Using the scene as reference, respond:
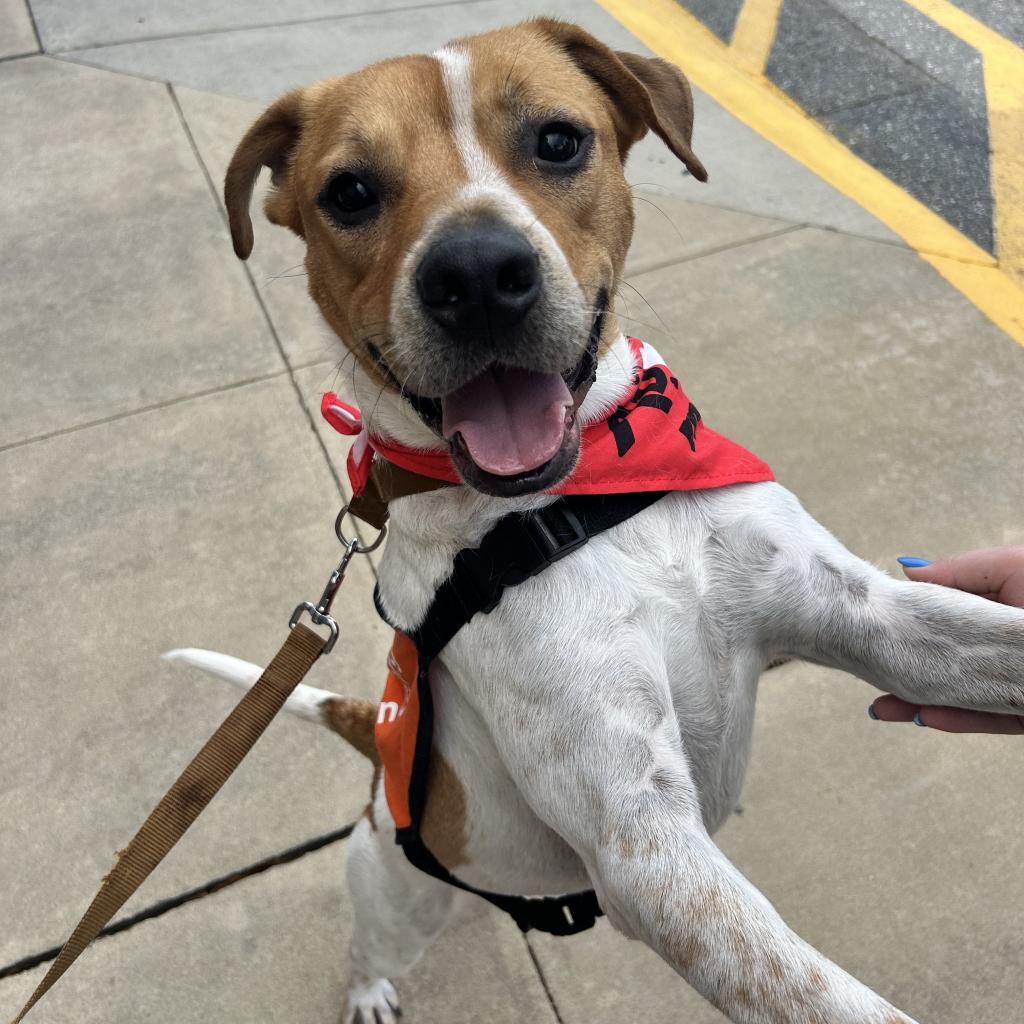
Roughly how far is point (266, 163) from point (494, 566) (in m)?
1.45

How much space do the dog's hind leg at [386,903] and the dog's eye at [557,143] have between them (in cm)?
166

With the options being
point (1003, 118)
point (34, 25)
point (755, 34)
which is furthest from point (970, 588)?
point (34, 25)

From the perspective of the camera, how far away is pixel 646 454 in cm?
195

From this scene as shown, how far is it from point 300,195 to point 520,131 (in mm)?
627

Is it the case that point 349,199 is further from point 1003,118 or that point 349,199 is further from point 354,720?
point 1003,118

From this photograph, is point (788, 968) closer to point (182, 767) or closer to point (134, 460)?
point (182, 767)

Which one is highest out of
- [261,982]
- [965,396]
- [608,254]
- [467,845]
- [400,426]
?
[608,254]

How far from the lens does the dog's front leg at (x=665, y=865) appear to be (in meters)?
1.45

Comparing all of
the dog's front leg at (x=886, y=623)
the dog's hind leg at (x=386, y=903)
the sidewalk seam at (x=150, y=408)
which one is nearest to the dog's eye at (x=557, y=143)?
the dog's front leg at (x=886, y=623)

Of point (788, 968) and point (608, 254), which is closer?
point (788, 968)

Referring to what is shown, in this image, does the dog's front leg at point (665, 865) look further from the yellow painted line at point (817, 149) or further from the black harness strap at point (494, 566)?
the yellow painted line at point (817, 149)

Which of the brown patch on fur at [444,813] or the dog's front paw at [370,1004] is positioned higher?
the brown patch on fur at [444,813]

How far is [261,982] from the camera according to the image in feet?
8.62

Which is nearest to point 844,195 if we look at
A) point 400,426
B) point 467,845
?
point 400,426
